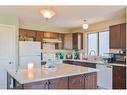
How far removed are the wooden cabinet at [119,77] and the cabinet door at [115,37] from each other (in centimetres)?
70

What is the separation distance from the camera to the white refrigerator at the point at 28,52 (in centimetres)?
455

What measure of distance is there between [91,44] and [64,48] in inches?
50.0

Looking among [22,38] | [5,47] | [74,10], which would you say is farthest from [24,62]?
[74,10]

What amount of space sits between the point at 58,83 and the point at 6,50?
2384 millimetres

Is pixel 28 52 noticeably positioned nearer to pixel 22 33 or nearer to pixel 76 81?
pixel 22 33

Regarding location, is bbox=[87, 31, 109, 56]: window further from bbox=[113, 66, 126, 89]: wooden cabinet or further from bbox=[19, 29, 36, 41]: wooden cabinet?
bbox=[19, 29, 36, 41]: wooden cabinet

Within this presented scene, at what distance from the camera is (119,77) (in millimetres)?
4062

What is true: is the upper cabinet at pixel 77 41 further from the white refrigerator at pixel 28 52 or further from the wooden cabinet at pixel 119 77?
the wooden cabinet at pixel 119 77

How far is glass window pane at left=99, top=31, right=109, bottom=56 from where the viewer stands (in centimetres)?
548

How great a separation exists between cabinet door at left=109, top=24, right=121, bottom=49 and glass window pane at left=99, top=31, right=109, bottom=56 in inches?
31.7

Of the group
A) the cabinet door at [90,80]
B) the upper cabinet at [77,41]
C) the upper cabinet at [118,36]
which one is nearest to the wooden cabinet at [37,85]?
the cabinet door at [90,80]

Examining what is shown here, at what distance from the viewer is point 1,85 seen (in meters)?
4.22

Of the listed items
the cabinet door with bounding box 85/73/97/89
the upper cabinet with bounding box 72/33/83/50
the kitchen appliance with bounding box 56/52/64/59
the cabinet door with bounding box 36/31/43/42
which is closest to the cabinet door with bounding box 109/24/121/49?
the cabinet door with bounding box 85/73/97/89
